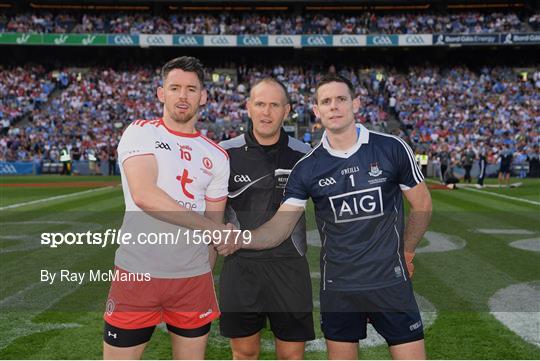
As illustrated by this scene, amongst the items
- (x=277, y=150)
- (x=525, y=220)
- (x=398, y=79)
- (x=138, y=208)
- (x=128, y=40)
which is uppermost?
(x=128, y=40)

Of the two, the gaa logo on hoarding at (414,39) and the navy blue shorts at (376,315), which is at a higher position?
the gaa logo on hoarding at (414,39)

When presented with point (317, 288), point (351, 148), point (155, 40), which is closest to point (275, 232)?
point (351, 148)

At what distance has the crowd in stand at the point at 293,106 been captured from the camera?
1352 inches

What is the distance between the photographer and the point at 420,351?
11.2ft

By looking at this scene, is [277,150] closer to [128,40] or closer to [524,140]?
[524,140]

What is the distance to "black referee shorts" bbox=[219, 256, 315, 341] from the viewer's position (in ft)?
12.8

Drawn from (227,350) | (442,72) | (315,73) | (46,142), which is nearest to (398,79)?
(442,72)

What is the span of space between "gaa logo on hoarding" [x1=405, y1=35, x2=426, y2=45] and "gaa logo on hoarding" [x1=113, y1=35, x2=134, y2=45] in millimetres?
23650

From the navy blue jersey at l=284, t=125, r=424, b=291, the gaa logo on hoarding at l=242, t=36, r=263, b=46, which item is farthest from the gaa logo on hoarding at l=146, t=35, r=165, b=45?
the navy blue jersey at l=284, t=125, r=424, b=291

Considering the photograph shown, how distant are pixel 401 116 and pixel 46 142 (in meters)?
24.9

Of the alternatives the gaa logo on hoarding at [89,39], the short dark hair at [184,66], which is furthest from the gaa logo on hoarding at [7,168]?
the short dark hair at [184,66]

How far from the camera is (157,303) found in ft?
10.7

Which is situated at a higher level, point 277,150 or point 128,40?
point 128,40

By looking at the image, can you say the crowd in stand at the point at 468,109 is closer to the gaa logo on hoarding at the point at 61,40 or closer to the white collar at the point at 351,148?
the white collar at the point at 351,148
